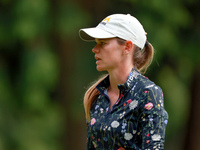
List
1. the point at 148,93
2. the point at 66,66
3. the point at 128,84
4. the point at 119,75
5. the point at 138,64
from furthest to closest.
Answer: the point at 66,66, the point at 138,64, the point at 119,75, the point at 128,84, the point at 148,93

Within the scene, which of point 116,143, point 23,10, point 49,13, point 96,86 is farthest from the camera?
point 49,13

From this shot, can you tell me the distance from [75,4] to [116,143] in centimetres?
598

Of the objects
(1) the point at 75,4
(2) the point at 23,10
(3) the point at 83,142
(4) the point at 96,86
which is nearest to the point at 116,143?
(4) the point at 96,86

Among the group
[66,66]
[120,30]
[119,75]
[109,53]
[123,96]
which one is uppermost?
[120,30]

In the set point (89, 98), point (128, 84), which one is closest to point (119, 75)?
point (128, 84)

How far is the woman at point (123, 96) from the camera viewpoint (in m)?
3.15

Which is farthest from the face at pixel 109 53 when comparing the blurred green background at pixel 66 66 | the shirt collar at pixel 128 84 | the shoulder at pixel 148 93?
the blurred green background at pixel 66 66

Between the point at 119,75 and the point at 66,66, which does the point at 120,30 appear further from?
the point at 66,66

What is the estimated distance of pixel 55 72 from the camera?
8742mm

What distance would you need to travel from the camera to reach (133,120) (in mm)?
3201

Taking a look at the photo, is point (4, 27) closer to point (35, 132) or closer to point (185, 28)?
point (35, 132)

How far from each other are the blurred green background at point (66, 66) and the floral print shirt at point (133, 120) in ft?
16.8

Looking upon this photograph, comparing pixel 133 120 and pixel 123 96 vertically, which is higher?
pixel 123 96

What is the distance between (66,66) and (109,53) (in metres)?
6.23
